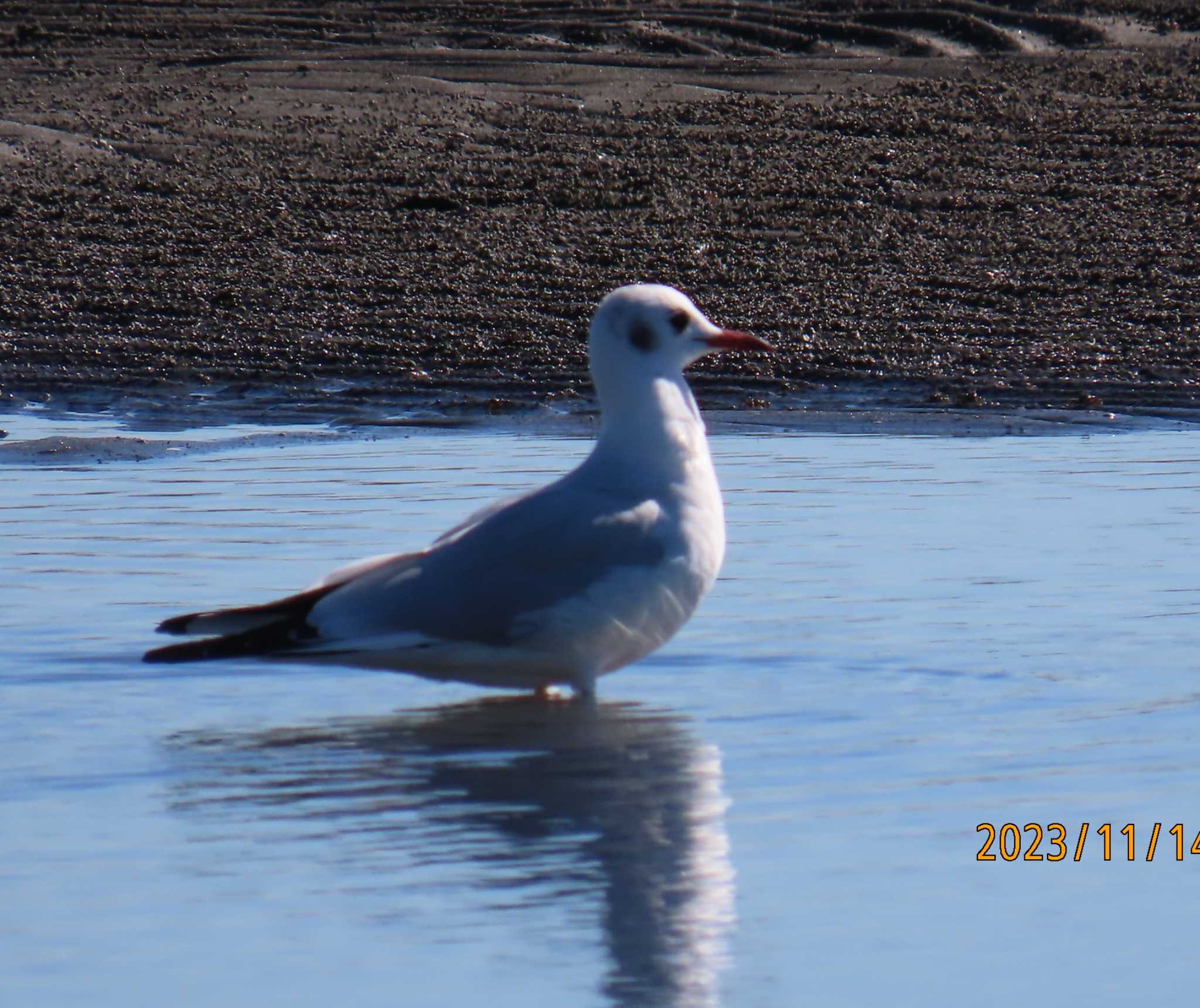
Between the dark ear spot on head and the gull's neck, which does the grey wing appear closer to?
the gull's neck

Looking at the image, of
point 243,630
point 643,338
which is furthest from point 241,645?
point 643,338

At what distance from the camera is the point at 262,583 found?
21.3 feet

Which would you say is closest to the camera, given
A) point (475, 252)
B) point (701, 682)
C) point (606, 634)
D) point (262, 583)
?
point (606, 634)

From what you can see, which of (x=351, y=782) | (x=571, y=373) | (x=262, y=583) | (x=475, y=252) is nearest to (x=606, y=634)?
(x=351, y=782)

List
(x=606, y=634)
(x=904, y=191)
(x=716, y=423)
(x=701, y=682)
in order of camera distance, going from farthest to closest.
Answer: (x=904, y=191) < (x=716, y=423) < (x=701, y=682) < (x=606, y=634)

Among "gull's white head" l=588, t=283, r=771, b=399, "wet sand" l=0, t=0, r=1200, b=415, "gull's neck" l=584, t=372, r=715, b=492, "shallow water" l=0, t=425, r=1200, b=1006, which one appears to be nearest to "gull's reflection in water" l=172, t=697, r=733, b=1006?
"shallow water" l=0, t=425, r=1200, b=1006

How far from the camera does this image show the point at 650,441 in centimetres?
534

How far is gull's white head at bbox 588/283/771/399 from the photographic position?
547cm

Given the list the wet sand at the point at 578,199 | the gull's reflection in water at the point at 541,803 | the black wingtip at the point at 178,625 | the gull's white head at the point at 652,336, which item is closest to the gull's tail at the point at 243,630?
the black wingtip at the point at 178,625

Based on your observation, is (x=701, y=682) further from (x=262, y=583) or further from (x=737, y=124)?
(x=737, y=124)

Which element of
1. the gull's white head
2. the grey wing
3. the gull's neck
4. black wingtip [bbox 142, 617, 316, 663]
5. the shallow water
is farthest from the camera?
the gull's white head

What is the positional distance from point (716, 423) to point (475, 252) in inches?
127

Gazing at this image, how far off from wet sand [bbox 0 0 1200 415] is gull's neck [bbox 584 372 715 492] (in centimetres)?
458

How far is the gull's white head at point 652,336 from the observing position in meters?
5.47
